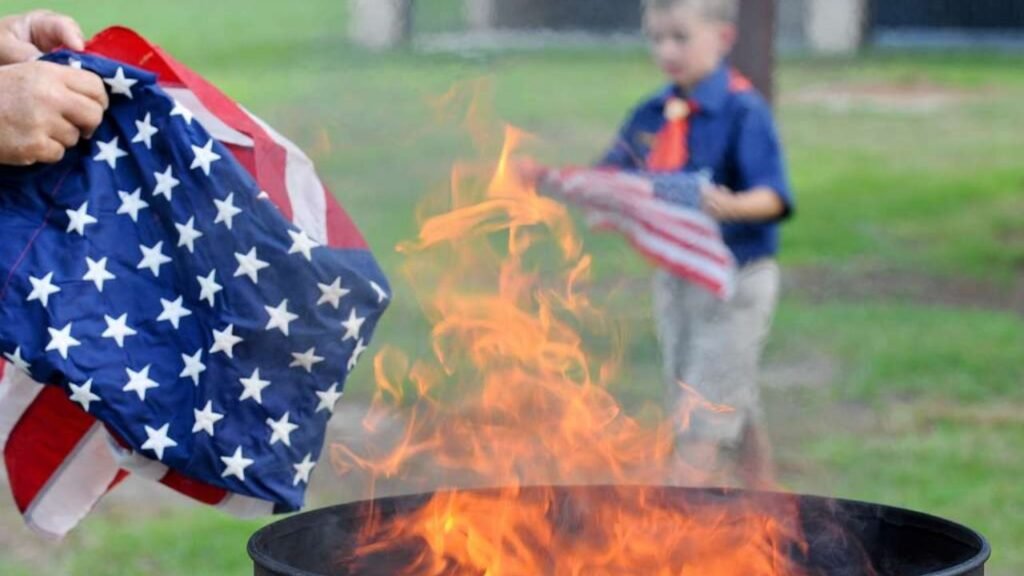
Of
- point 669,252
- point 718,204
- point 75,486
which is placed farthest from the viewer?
point 669,252

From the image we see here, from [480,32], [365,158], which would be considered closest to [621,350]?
[365,158]

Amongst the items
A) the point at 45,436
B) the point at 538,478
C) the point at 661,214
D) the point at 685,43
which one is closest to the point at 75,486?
the point at 45,436

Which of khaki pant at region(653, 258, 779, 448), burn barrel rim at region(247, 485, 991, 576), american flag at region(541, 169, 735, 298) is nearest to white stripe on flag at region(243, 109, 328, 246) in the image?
burn barrel rim at region(247, 485, 991, 576)

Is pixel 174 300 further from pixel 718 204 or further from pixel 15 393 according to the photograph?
pixel 718 204

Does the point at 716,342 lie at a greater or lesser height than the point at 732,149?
lesser

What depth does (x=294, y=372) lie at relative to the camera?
3.04 m

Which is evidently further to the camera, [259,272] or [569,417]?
[569,417]

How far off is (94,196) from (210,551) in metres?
2.99

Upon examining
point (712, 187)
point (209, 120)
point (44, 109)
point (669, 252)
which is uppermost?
point (44, 109)

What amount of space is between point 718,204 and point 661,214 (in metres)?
0.19

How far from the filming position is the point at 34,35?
3.21 meters

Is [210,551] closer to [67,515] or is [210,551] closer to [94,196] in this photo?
[67,515]

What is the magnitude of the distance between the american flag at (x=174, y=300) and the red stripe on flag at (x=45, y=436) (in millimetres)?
165

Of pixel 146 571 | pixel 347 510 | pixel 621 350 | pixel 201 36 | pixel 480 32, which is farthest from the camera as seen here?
pixel 201 36
